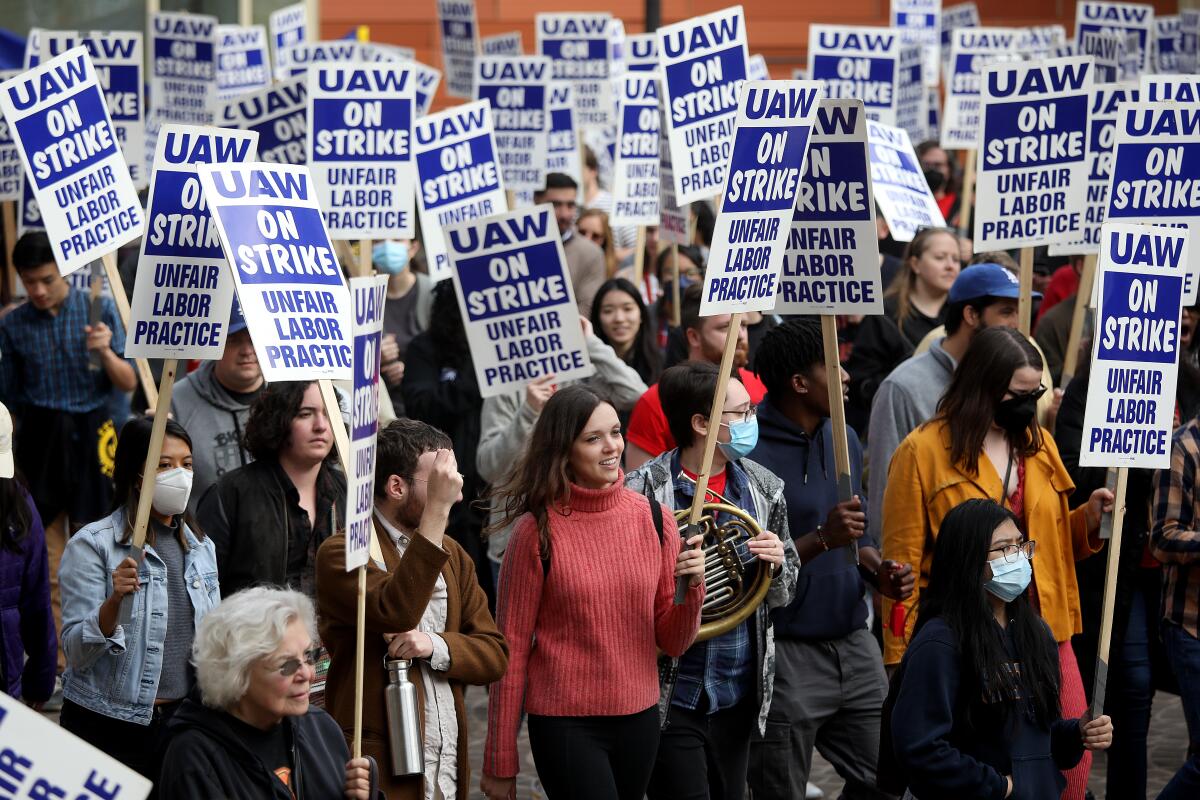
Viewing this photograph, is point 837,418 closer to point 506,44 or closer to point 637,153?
point 637,153

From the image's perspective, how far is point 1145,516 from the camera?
7.24 meters

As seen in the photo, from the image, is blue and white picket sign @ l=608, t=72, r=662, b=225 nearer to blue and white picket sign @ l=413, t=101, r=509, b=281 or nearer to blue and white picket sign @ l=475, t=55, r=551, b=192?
blue and white picket sign @ l=475, t=55, r=551, b=192

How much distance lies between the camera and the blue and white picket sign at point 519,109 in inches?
524

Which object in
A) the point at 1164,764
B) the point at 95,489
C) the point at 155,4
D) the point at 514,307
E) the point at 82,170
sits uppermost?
the point at 155,4

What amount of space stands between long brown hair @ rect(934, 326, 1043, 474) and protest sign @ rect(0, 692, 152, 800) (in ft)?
11.6

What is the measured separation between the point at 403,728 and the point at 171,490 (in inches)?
49.3

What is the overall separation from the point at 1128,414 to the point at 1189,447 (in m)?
0.53

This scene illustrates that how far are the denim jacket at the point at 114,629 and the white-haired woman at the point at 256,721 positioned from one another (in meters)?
1.21

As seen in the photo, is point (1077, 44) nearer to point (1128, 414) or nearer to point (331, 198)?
point (331, 198)

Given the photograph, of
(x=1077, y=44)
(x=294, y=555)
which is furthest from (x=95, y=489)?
(x=1077, y=44)

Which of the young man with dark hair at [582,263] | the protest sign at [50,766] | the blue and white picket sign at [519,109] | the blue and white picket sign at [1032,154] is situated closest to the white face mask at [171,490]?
the protest sign at [50,766]

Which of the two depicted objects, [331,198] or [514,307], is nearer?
[514,307]

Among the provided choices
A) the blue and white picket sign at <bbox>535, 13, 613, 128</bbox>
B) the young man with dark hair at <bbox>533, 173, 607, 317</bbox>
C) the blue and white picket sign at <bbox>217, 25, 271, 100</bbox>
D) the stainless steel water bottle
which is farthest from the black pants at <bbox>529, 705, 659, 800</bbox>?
the blue and white picket sign at <bbox>217, 25, 271, 100</bbox>

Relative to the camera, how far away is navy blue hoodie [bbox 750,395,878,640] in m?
6.43
